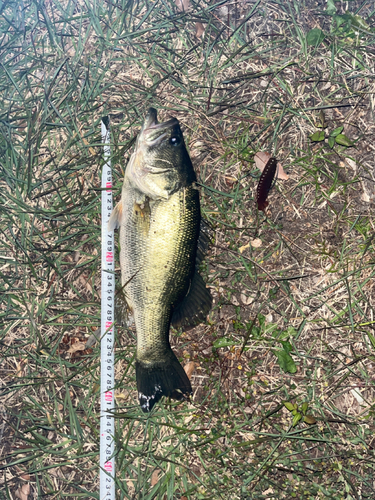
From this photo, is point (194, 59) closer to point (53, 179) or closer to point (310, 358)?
point (53, 179)

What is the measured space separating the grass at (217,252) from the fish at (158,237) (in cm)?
36

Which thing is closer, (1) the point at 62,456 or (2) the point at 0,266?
(1) the point at 62,456

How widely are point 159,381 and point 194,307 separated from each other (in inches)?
27.3

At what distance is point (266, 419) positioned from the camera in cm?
307

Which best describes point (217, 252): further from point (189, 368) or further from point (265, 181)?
point (189, 368)

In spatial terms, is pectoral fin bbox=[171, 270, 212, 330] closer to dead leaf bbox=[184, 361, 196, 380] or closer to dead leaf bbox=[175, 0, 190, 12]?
dead leaf bbox=[184, 361, 196, 380]

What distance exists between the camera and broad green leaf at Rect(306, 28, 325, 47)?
125 inches

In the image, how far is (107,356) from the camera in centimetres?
311

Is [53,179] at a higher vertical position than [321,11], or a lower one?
lower

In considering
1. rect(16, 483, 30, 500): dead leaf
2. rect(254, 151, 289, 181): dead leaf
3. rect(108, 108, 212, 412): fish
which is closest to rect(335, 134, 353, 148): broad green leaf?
rect(254, 151, 289, 181): dead leaf

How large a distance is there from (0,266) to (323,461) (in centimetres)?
352

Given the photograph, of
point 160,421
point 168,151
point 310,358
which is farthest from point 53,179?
point 310,358

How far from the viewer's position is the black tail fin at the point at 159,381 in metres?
2.88

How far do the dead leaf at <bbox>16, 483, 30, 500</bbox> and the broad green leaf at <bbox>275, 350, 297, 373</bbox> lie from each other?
2626 millimetres
